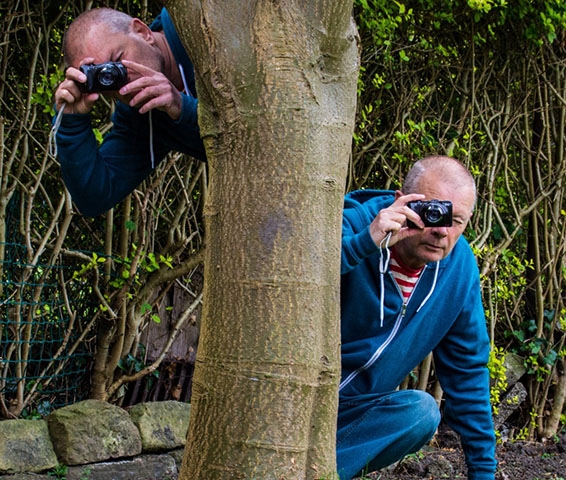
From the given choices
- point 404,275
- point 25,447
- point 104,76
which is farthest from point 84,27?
point 25,447

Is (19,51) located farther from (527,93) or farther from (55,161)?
(527,93)

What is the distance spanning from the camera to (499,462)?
5426 millimetres

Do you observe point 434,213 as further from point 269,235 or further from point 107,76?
point 107,76

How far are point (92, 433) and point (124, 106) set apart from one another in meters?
1.81

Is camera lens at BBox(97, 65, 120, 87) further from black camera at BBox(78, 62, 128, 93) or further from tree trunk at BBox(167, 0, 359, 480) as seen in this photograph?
tree trunk at BBox(167, 0, 359, 480)

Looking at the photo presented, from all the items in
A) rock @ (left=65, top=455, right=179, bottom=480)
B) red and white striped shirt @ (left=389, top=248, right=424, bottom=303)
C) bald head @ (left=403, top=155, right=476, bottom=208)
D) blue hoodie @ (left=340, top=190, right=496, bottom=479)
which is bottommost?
rock @ (left=65, top=455, right=179, bottom=480)

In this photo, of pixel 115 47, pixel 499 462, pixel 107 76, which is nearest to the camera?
pixel 107 76

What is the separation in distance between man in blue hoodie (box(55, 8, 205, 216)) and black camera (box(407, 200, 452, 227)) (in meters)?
0.81

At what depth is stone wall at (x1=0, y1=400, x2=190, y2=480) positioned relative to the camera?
387cm

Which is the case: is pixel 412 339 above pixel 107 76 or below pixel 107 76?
below

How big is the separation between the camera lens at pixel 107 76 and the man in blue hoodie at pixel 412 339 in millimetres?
1048

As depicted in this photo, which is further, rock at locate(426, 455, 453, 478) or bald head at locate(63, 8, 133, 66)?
rock at locate(426, 455, 453, 478)

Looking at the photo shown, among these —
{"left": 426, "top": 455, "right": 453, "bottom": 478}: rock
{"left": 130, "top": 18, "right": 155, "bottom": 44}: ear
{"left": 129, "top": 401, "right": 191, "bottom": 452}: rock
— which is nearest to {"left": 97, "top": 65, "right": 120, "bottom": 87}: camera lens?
{"left": 130, "top": 18, "right": 155, "bottom": 44}: ear

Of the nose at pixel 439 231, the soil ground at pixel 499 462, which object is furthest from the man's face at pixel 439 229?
the soil ground at pixel 499 462
